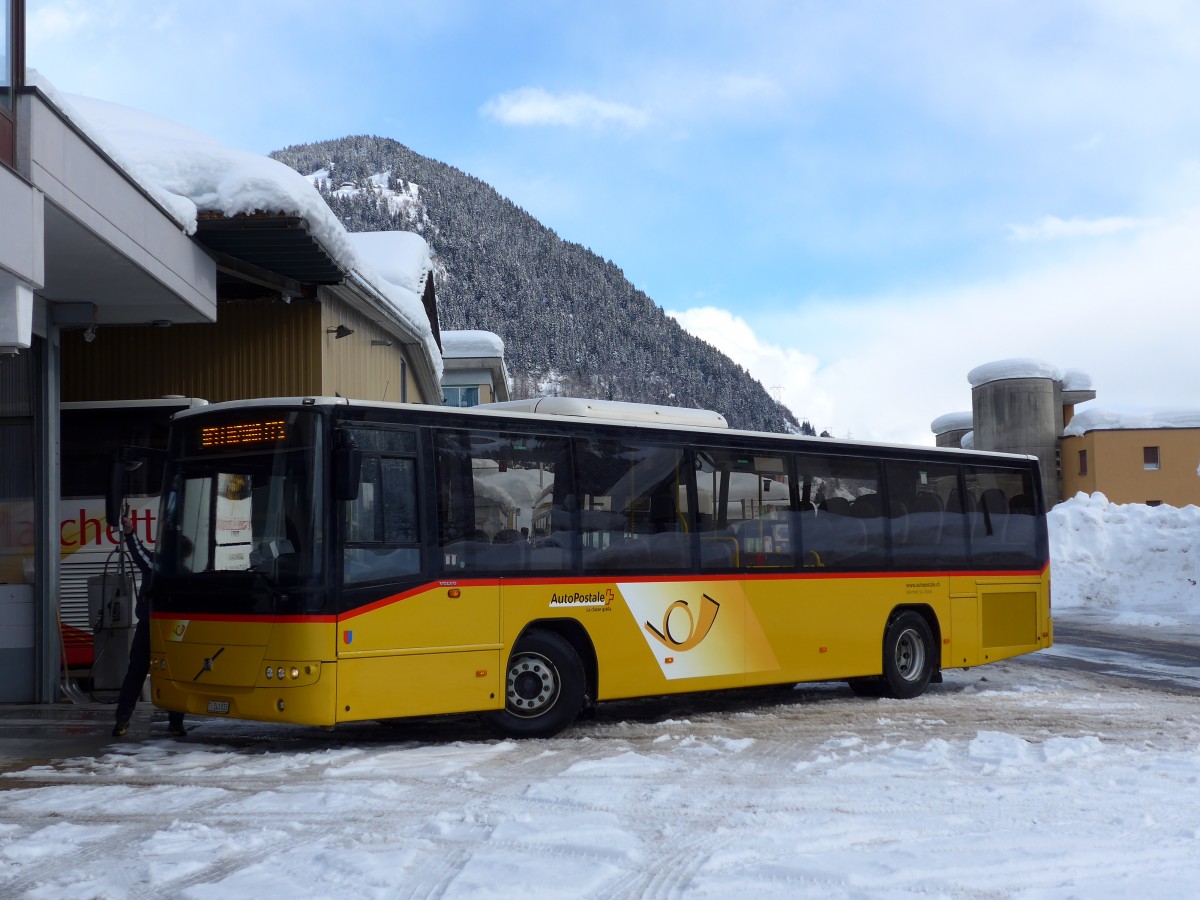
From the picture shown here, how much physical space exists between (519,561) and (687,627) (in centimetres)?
199

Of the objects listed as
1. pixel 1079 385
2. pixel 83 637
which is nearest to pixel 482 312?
pixel 1079 385

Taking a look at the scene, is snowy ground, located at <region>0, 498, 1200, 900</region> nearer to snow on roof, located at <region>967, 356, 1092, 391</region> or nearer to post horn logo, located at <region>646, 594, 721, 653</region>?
post horn logo, located at <region>646, 594, 721, 653</region>

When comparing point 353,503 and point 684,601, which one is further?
point 684,601

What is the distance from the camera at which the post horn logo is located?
451 inches

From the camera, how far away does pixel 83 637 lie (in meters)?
14.3

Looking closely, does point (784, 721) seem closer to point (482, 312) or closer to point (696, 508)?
point (696, 508)

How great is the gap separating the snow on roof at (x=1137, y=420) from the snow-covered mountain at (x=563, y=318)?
88.5 m

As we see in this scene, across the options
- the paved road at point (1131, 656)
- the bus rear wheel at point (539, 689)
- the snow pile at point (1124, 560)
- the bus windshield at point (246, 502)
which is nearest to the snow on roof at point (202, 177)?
the bus windshield at point (246, 502)

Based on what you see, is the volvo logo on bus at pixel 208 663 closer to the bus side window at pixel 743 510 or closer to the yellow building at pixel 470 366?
the bus side window at pixel 743 510

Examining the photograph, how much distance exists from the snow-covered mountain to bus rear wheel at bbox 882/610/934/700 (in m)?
131

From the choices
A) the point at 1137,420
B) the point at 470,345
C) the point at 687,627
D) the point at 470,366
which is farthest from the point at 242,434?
the point at 1137,420

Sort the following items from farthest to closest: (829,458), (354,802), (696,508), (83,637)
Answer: (83,637) → (829,458) → (696,508) → (354,802)

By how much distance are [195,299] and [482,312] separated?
15462 cm

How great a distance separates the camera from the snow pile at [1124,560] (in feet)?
98.8
